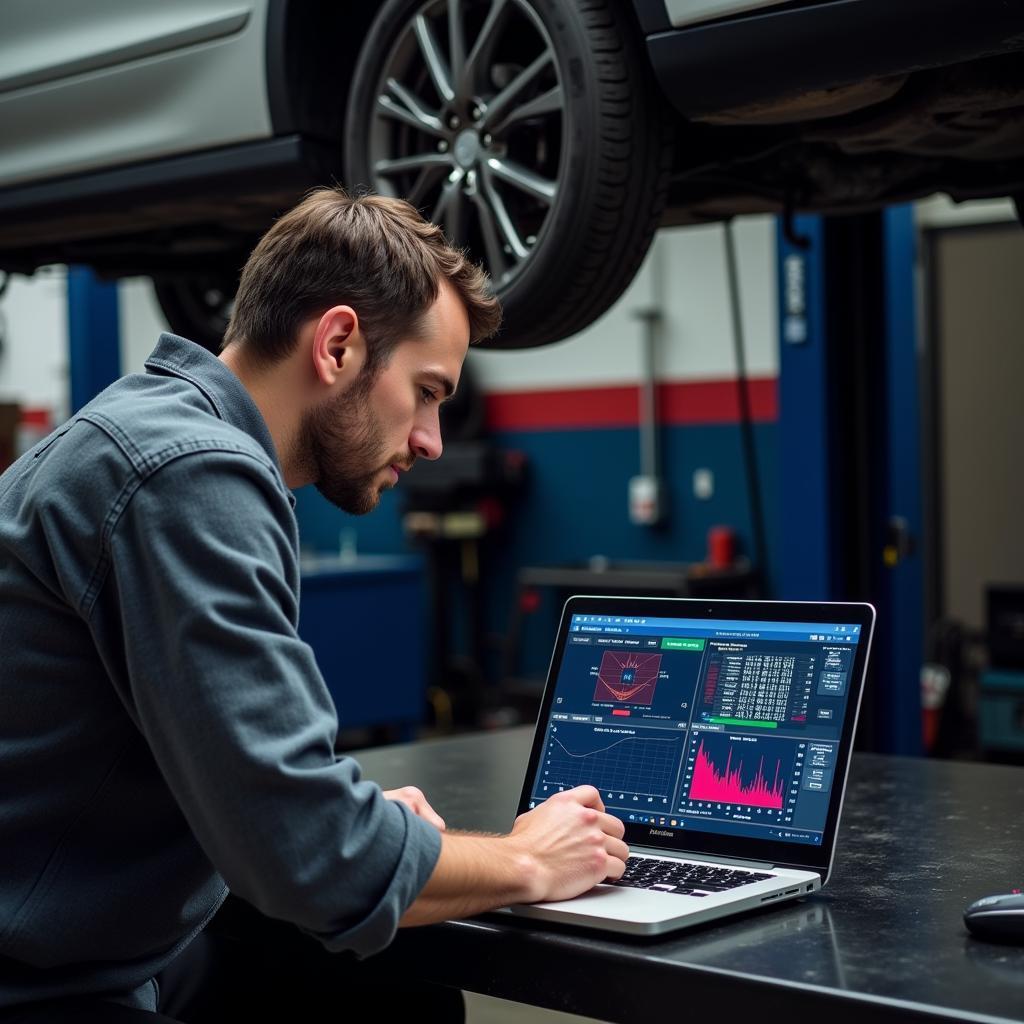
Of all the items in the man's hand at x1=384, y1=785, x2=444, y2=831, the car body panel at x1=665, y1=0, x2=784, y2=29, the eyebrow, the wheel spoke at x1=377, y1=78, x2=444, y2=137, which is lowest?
the man's hand at x1=384, y1=785, x2=444, y2=831

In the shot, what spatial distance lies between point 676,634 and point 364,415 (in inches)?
15.0

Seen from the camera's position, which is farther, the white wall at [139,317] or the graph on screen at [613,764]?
the white wall at [139,317]

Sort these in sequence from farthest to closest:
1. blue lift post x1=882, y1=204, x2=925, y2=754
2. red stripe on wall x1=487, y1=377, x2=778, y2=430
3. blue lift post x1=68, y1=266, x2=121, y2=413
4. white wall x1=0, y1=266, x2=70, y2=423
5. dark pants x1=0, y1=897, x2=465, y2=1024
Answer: white wall x1=0, y1=266, x2=70, y2=423 → red stripe on wall x1=487, y1=377, x2=778, y2=430 → blue lift post x1=68, y1=266, x2=121, y2=413 → blue lift post x1=882, y1=204, x2=925, y2=754 → dark pants x1=0, y1=897, x2=465, y2=1024

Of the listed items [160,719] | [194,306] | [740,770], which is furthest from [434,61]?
[194,306]

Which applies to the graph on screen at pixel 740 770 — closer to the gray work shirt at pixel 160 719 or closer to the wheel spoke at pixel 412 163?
the gray work shirt at pixel 160 719

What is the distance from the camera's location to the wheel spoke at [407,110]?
2.31 m

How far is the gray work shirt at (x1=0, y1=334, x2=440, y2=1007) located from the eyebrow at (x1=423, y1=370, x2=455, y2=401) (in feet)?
0.57

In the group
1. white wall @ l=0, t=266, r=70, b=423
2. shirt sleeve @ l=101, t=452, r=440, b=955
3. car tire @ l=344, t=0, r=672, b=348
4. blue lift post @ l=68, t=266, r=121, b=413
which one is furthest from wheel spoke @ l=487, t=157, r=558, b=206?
white wall @ l=0, t=266, r=70, b=423

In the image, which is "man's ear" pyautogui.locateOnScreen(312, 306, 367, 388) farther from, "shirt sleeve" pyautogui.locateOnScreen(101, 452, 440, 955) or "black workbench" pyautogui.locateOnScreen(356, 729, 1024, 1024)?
"black workbench" pyautogui.locateOnScreen(356, 729, 1024, 1024)

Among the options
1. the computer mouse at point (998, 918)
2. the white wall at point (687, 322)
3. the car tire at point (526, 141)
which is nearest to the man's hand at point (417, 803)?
the computer mouse at point (998, 918)

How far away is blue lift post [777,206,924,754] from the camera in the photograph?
356 cm

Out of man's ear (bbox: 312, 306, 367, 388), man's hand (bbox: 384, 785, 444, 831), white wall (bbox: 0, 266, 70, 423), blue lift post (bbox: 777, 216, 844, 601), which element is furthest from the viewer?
white wall (bbox: 0, 266, 70, 423)

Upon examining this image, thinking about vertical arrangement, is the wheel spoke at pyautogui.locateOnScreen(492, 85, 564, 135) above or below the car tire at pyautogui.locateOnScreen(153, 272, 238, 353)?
above

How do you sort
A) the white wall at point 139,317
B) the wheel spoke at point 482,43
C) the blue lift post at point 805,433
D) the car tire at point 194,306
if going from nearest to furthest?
the wheel spoke at point 482,43
the blue lift post at point 805,433
the car tire at point 194,306
the white wall at point 139,317
